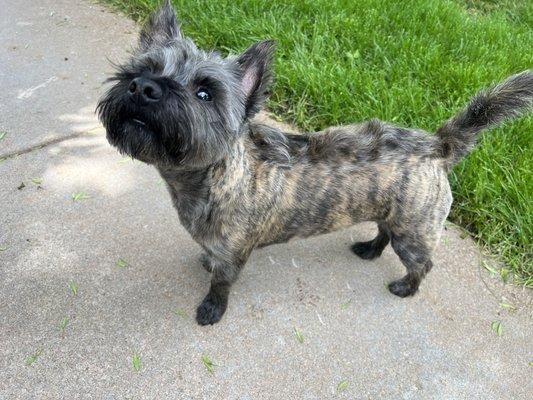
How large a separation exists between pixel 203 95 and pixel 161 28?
55 centimetres

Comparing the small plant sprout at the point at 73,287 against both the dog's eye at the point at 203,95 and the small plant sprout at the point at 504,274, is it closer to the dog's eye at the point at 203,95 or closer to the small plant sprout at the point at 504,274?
the dog's eye at the point at 203,95

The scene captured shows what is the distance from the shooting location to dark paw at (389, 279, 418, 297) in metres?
3.29

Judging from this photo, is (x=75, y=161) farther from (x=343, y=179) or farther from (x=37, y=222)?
(x=343, y=179)

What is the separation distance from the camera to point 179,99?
2.13 m

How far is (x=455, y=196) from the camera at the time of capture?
390 centimetres

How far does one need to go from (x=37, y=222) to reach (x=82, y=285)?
668 mm

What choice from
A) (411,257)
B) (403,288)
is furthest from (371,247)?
(411,257)

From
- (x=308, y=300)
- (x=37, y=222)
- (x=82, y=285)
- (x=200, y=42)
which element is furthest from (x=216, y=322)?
(x=200, y=42)

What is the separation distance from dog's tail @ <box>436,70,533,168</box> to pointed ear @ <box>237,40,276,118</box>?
44.1 inches

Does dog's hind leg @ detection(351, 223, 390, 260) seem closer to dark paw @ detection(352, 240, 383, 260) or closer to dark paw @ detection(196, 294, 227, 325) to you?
dark paw @ detection(352, 240, 383, 260)

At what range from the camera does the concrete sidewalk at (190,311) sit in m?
2.81

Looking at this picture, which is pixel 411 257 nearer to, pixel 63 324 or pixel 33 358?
pixel 63 324

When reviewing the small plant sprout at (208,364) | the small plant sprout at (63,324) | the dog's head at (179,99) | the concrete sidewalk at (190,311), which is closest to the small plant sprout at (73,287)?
the concrete sidewalk at (190,311)

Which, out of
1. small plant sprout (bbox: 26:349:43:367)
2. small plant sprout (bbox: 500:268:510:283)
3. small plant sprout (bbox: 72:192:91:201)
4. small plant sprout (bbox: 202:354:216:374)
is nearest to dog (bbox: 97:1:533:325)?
small plant sprout (bbox: 202:354:216:374)
